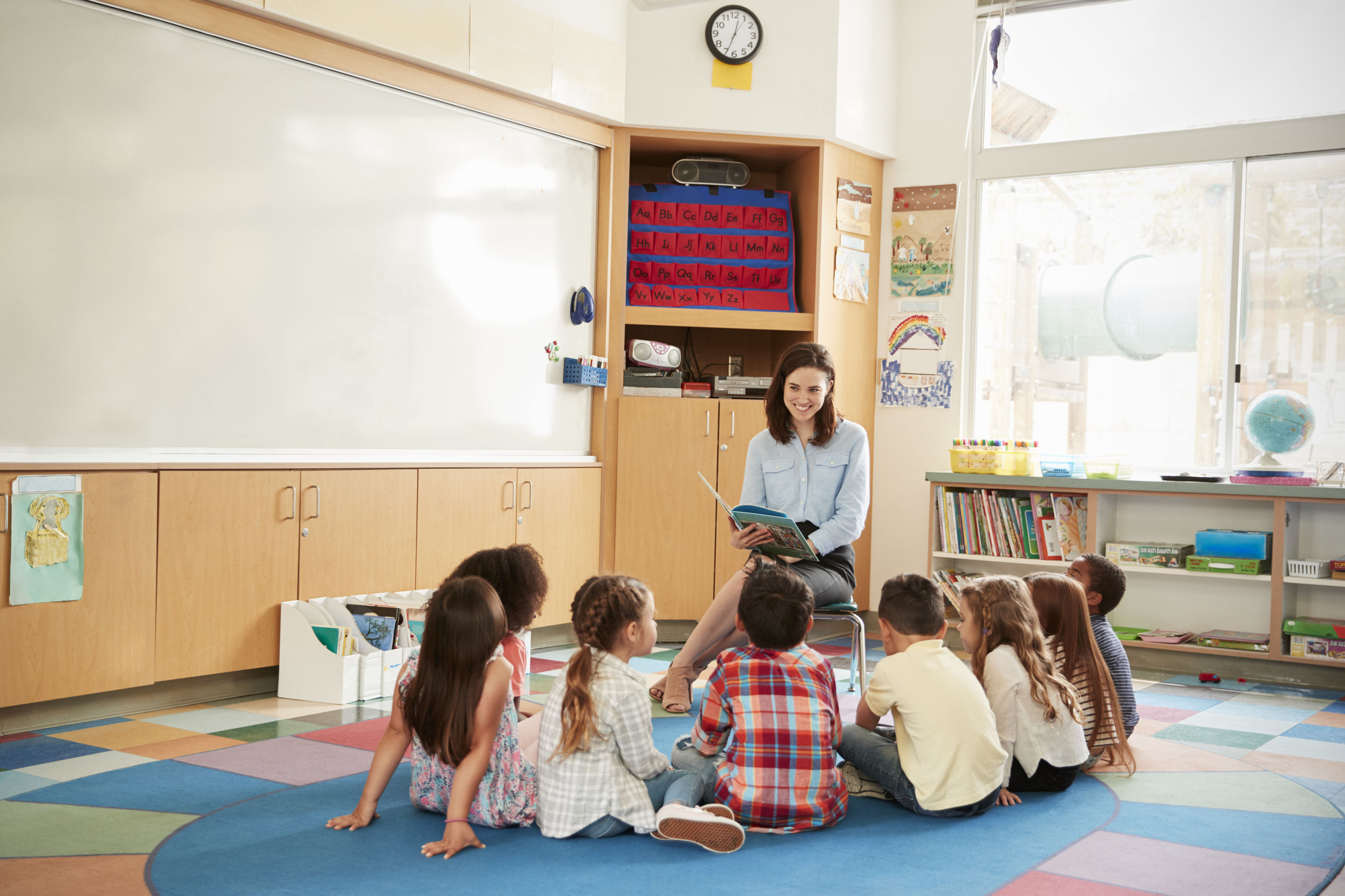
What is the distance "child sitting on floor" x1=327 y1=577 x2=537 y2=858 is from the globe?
3.78 meters

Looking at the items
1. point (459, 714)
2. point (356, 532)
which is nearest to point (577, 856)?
point (459, 714)

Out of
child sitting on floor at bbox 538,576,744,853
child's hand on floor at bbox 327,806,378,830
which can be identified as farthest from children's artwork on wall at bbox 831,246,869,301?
child's hand on floor at bbox 327,806,378,830

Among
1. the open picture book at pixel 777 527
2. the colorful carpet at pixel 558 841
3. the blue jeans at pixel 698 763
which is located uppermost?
the open picture book at pixel 777 527

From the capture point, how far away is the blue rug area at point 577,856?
6.72 feet

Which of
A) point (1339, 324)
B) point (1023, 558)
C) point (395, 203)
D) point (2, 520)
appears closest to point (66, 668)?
point (2, 520)

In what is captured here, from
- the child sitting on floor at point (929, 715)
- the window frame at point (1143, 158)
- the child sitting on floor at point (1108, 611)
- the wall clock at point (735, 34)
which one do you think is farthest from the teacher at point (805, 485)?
the wall clock at point (735, 34)

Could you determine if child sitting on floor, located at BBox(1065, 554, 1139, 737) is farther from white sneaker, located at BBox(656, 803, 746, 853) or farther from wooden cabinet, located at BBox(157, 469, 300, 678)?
wooden cabinet, located at BBox(157, 469, 300, 678)

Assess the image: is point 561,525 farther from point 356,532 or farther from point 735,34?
point 735,34

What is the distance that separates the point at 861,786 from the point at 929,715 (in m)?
0.40

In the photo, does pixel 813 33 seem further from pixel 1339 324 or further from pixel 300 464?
pixel 300 464

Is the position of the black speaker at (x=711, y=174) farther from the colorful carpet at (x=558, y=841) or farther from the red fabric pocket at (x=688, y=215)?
the colorful carpet at (x=558, y=841)

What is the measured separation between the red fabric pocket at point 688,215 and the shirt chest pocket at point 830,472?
1927 mm

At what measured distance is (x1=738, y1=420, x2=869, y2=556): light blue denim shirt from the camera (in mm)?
3689

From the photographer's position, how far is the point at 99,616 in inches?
129
